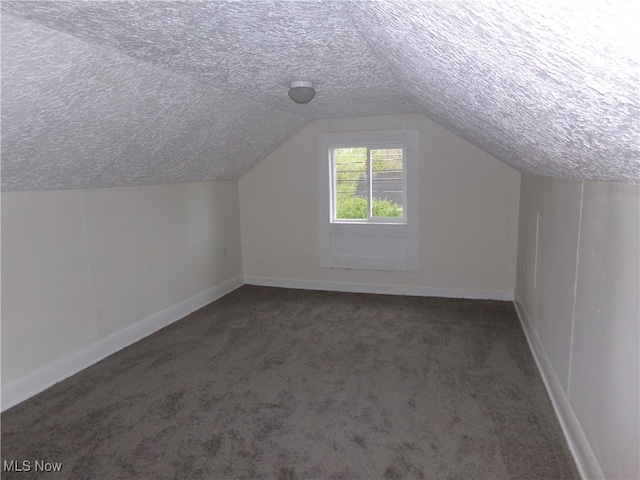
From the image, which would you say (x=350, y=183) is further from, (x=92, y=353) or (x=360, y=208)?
(x=92, y=353)

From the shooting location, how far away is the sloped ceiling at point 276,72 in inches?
34.8

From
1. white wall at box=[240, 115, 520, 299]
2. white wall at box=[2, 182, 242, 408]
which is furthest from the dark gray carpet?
white wall at box=[240, 115, 520, 299]

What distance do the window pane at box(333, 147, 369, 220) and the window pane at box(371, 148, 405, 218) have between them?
11cm

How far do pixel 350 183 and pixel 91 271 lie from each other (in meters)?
2.79

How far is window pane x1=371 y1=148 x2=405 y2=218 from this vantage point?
462 centimetres

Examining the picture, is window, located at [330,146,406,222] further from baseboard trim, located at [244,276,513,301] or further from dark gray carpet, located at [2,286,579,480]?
dark gray carpet, located at [2,286,579,480]

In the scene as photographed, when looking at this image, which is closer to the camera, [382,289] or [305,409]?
[305,409]

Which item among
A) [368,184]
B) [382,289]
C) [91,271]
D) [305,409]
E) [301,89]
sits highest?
[301,89]

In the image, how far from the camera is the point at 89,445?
2143mm

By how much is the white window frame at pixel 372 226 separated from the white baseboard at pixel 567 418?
1.66 m

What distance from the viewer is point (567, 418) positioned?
216 cm

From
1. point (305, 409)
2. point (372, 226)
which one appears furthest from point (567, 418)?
point (372, 226)

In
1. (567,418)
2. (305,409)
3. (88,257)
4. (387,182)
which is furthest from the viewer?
(387,182)

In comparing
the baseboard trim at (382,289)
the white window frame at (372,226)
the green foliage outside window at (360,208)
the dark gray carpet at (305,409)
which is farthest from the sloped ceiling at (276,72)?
the baseboard trim at (382,289)
